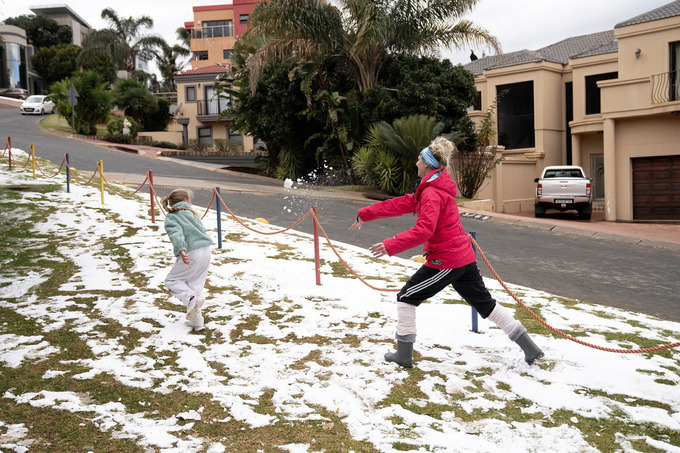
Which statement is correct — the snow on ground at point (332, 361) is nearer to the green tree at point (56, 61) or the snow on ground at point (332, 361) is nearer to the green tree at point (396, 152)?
the green tree at point (396, 152)

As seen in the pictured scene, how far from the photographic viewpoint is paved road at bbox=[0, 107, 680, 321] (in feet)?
28.3

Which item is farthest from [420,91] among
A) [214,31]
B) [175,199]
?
[214,31]

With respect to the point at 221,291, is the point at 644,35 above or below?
above

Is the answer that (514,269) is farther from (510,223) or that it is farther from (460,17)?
(460,17)

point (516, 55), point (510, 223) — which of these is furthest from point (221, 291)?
point (516, 55)

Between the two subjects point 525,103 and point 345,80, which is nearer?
point 345,80

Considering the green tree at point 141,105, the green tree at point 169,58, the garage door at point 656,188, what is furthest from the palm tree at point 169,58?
the garage door at point 656,188

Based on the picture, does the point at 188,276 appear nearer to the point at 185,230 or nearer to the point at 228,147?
the point at 185,230

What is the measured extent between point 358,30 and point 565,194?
28.5 feet

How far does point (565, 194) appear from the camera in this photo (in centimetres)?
1973

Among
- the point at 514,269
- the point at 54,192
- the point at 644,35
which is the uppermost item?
the point at 644,35

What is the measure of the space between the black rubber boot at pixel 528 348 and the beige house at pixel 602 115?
1714cm

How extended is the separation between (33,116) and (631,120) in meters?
37.9

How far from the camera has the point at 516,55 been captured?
29.2 meters
